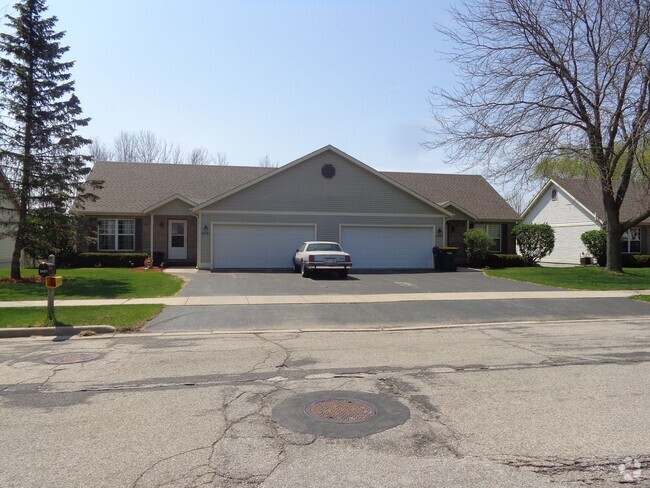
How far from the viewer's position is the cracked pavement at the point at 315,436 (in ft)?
13.0

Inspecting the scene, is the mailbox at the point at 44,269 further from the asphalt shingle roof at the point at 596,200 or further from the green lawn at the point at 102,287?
the asphalt shingle roof at the point at 596,200

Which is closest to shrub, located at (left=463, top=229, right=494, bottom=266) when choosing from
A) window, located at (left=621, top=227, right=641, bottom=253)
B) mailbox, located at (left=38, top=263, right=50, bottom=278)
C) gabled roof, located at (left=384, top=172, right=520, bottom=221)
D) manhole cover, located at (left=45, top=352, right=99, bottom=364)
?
gabled roof, located at (left=384, top=172, right=520, bottom=221)

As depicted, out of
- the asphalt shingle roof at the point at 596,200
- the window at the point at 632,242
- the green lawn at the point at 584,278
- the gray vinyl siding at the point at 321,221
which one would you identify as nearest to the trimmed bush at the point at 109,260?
the gray vinyl siding at the point at 321,221

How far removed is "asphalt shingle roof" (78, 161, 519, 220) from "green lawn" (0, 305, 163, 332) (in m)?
15.0

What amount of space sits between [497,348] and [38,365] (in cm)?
729

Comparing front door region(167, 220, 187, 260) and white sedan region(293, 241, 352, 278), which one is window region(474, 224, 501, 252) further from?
front door region(167, 220, 187, 260)

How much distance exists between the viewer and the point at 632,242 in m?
33.9

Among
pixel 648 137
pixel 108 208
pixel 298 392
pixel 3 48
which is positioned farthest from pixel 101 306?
pixel 648 137

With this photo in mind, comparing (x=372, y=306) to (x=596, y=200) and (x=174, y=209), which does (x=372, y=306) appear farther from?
(x=596, y=200)

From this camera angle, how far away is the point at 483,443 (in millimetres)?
4543

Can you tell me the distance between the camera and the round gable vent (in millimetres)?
26312

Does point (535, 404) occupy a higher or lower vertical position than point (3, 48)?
lower

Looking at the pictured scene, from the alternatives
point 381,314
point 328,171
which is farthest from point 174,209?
point 381,314

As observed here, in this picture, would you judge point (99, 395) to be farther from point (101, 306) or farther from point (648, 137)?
point (648, 137)
